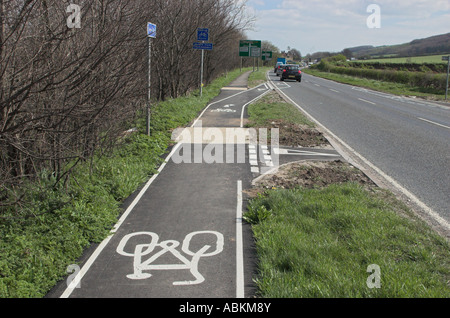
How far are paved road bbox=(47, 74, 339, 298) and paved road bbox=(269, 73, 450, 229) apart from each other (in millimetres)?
2876

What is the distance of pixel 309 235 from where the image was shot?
18.3ft

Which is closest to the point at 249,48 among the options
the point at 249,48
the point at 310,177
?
the point at 249,48

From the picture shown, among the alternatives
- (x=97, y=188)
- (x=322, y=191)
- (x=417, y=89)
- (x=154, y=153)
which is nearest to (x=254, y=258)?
(x=322, y=191)

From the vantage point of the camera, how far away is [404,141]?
41.1 feet

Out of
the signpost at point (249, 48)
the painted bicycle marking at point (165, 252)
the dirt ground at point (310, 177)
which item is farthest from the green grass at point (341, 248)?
the signpost at point (249, 48)

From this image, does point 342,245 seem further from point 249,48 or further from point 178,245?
point 249,48

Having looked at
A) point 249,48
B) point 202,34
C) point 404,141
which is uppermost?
point 249,48

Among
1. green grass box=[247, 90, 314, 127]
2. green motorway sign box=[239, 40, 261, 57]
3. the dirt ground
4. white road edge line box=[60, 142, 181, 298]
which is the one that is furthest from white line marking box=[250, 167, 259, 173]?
green motorway sign box=[239, 40, 261, 57]

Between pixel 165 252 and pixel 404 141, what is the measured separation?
9.72 meters

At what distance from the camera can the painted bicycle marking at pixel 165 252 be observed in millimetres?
4816

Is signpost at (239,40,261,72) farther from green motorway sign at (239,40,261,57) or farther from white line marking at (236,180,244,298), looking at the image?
white line marking at (236,180,244,298)

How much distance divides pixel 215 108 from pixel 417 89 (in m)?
24.7

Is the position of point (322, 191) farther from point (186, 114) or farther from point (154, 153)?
point (186, 114)

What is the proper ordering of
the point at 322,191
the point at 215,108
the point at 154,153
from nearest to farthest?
the point at 322,191 → the point at 154,153 → the point at 215,108
